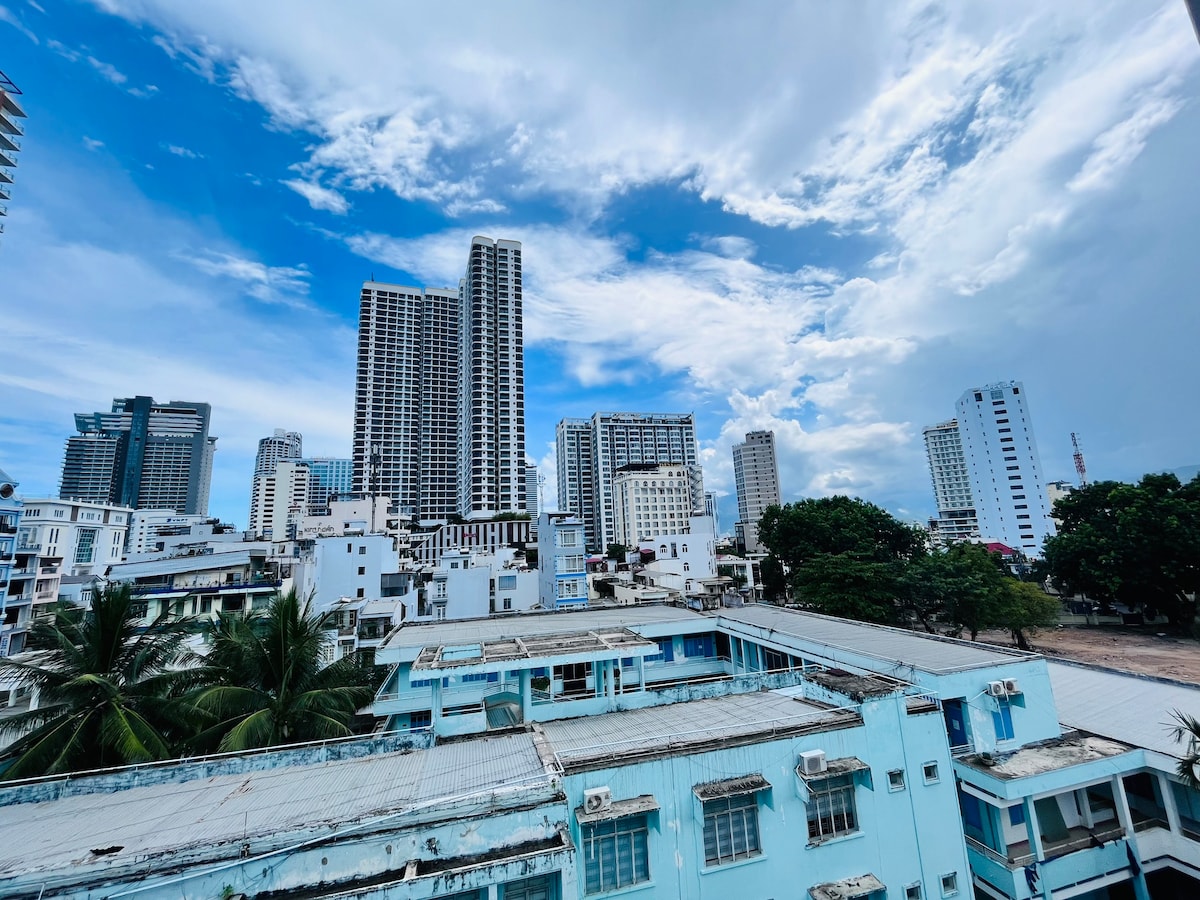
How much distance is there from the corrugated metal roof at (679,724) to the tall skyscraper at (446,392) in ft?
196

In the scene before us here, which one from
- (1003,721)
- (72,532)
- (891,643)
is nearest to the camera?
(1003,721)

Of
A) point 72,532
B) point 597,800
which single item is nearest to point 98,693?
point 597,800

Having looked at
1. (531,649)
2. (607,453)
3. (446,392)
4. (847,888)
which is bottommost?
(847,888)

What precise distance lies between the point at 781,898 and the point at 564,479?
106121 millimetres

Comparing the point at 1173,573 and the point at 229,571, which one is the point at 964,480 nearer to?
the point at 1173,573

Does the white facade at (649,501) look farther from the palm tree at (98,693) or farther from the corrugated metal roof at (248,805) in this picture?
the corrugated metal roof at (248,805)

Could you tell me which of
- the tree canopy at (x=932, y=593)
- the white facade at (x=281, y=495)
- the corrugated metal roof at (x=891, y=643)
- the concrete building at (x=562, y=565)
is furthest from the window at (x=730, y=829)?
Answer: the white facade at (x=281, y=495)

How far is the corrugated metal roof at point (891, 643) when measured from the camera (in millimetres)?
12961

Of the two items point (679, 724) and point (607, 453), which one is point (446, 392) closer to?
point (607, 453)

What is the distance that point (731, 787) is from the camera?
8.27m

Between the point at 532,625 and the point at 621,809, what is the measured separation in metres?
12.9

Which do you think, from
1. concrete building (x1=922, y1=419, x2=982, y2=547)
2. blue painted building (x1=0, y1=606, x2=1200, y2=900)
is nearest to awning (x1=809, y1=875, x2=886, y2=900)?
blue painted building (x1=0, y1=606, x2=1200, y2=900)

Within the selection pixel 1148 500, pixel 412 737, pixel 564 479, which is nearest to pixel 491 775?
pixel 412 737

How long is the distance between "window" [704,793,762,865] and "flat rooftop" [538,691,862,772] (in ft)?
3.22
